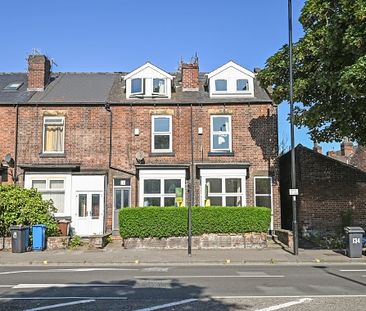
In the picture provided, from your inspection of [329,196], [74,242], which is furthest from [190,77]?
[74,242]

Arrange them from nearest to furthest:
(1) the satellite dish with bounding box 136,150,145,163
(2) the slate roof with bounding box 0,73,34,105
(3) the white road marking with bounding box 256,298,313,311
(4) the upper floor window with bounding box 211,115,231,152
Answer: (3) the white road marking with bounding box 256,298,313,311 < (1) the satellite dish with bounding box 136,150,145,163 < (4) the upper floor window with bounding box 211,115,231,152 < (2) the slate roof with bounding box 0,73,34,105

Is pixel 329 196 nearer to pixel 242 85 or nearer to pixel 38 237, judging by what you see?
pixel 242 85

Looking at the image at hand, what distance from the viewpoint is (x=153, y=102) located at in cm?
2525

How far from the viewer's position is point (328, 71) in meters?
17.6

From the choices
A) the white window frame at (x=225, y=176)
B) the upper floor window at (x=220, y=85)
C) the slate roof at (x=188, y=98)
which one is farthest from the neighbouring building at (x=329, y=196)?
the upper floor window at (x=220, y=85)

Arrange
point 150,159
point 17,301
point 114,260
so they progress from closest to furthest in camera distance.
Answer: point 17,301
point 114,260
point 150,159

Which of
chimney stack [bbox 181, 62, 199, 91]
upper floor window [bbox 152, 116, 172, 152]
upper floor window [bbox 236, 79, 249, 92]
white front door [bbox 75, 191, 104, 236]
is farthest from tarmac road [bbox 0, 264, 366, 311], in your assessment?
chimney stack [bbox 181, 62, 199, 91]

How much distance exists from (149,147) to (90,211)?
4531 millimetres

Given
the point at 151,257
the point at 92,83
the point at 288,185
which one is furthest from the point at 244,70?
the point at 151,257

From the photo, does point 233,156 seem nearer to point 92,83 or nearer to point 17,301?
point 92,83

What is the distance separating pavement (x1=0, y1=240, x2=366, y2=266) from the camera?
1655 centimetres

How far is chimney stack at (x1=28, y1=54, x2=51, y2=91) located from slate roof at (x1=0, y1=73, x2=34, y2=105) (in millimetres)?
626

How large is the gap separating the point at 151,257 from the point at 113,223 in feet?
23.3

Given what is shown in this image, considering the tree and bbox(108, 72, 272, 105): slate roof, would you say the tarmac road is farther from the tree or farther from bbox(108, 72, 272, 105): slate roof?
bbox(108, 72, 272, 105): slate roof
